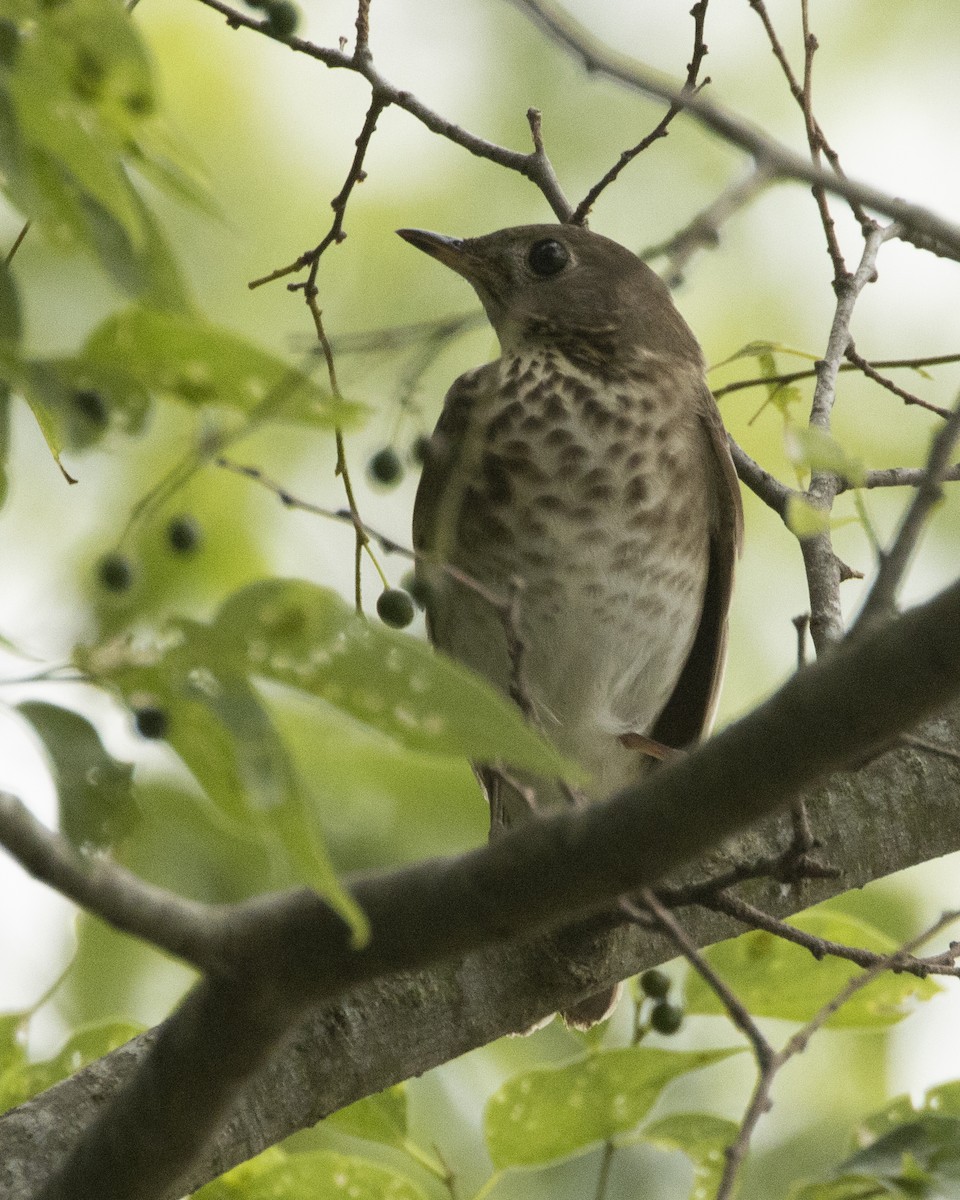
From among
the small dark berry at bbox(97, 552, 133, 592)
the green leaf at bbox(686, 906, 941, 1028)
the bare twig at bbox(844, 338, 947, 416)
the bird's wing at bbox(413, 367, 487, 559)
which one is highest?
the bird's wing at bbox(413, 367, 487, 559)

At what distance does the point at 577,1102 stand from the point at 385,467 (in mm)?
1237

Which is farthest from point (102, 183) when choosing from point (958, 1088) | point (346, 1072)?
point (958, 1088)

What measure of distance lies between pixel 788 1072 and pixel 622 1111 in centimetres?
487

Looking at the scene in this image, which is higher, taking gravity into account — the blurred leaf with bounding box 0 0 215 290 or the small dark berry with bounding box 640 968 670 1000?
the blurred leaf with bounding box 0 0 215 290

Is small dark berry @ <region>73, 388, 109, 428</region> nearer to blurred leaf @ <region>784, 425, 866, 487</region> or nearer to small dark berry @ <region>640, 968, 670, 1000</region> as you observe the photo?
blurred leaf @ <region>784, 425, 866, 487</region>

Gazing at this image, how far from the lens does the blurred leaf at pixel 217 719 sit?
1470mm

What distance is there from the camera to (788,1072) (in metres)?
7.36

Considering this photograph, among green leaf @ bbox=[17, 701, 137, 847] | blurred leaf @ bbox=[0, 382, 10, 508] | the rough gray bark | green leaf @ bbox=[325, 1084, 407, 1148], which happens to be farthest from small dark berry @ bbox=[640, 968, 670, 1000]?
blurred leaf @ bbox=[0, 382, 10, 508]

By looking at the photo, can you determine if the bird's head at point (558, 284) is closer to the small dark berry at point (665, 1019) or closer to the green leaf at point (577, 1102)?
the small dark berry at point (665, 1019)

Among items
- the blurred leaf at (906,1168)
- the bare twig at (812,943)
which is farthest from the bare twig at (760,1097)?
the blurred leaf at (906,1168)

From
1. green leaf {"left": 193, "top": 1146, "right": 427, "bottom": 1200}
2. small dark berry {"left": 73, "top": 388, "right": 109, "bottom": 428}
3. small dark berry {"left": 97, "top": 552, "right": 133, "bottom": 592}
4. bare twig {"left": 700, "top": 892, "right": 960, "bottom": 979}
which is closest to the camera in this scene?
small dark berry {"left": 73, "top": 388, "right": 109, "bottom": 428}

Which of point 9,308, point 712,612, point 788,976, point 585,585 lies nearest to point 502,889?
point 9,308

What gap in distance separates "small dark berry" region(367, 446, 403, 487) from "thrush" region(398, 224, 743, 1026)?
679mm

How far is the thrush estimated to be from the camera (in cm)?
414
